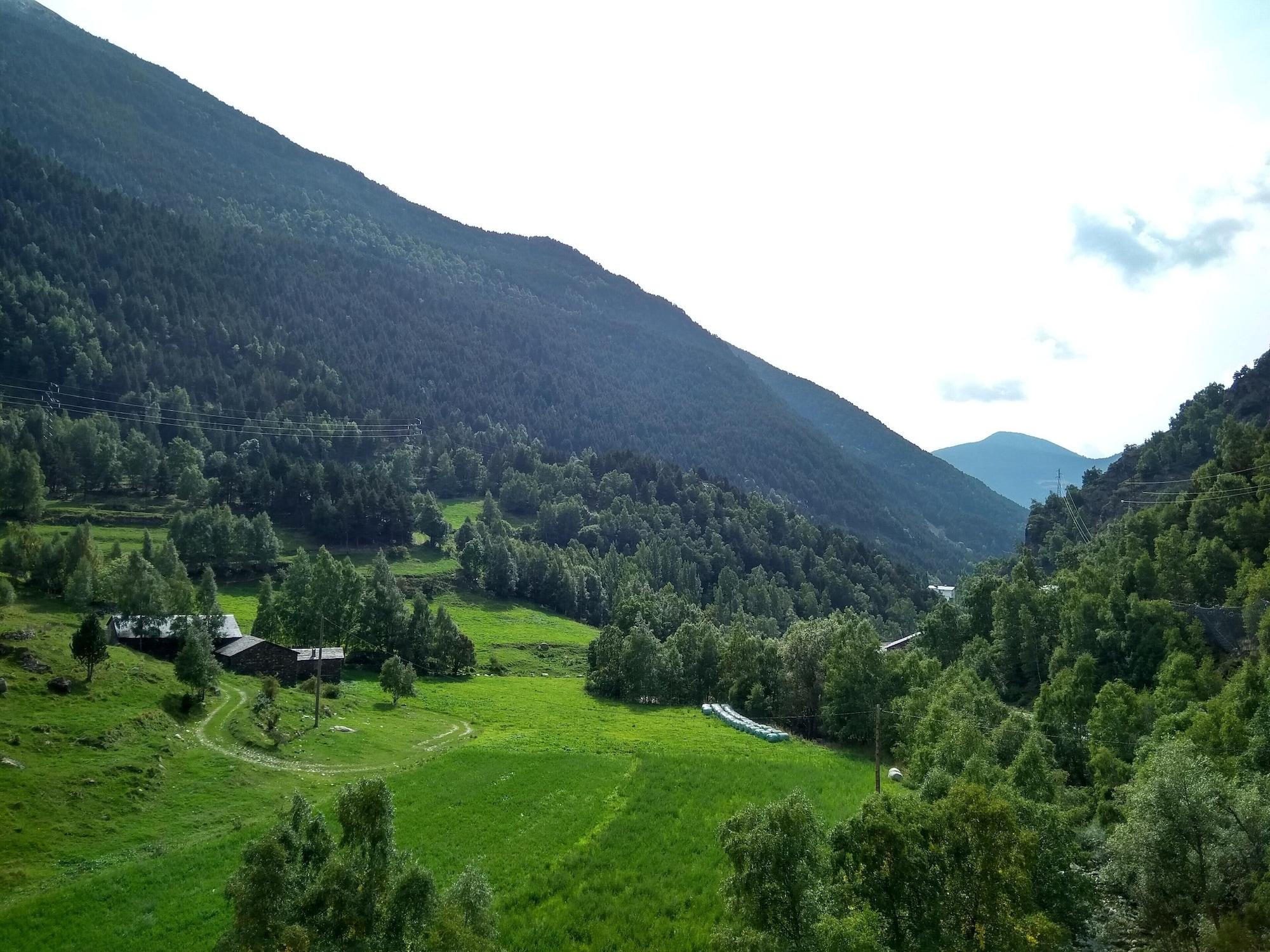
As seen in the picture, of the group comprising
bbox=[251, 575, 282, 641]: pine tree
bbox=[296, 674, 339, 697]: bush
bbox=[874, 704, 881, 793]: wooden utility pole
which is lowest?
bbox=[251, 575, 282, 641]: pine tree

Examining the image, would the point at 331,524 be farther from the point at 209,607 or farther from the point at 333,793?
the point at 333,793

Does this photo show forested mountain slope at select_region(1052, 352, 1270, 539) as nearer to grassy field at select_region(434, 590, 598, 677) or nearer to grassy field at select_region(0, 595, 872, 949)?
grassy field at select_region(434, 590, 598, 677)

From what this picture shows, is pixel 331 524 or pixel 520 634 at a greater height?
pixel 520 634

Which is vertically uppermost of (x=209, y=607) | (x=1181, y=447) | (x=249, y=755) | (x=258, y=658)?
(x=1181, y=447)

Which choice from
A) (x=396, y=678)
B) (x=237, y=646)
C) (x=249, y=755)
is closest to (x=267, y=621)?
(x=237, y=646)

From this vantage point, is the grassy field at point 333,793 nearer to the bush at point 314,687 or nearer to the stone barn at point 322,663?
the bush at point 314,687

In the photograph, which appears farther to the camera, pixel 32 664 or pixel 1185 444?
pixel 1185 444

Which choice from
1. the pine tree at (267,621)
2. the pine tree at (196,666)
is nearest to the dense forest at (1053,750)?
the pine tree at (267,621)

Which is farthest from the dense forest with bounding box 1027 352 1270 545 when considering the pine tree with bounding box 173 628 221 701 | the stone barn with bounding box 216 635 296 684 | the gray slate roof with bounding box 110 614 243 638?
the gray slate roof with bounding box 110 614 243 638
